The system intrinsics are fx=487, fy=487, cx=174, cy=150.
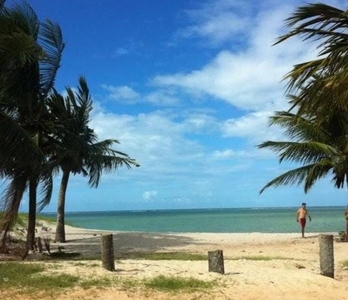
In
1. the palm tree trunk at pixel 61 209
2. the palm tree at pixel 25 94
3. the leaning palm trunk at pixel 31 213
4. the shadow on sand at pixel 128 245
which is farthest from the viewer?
the palm tree trunk at pixel 61 209

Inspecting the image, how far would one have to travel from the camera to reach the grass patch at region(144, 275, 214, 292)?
9.20 metres

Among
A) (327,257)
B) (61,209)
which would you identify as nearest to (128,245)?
(61,209)

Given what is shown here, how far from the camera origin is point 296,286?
9852mm

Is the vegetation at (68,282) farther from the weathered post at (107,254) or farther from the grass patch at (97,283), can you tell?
the weathered post at (107,254)

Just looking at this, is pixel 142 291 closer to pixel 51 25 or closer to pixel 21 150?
pixel 21 150

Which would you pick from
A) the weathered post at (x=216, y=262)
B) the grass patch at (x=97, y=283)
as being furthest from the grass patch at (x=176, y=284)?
the weathered post at (x=216, y=262)

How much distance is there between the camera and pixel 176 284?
31.0 ft

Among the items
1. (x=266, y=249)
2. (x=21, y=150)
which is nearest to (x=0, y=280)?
(x=21, y=150)

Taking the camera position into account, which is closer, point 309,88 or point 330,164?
point 309,88

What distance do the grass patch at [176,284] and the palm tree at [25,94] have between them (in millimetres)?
4848

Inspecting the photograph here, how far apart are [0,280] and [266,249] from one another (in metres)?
11.0

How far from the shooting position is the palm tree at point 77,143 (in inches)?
640

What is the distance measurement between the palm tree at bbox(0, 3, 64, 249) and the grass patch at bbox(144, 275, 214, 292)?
4848mm

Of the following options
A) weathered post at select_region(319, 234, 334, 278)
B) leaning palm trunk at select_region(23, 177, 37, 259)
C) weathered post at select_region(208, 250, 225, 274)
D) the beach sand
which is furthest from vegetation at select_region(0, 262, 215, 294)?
leaning palm trunk at select_region(23, 177, 37, 259)
